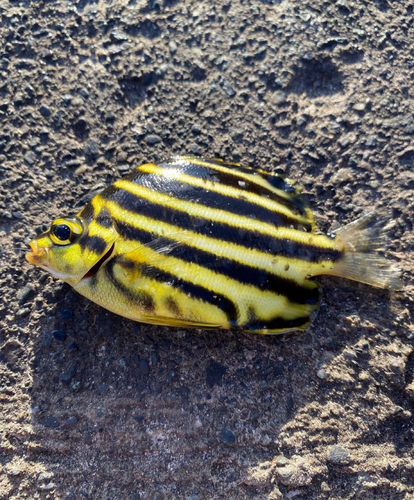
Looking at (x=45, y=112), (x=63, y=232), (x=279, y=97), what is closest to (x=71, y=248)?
(x=63, y=232)

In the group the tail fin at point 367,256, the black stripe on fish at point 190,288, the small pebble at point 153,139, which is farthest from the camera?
the small pebble at point 153,139

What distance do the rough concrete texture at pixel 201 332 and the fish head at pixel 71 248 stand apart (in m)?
0.30

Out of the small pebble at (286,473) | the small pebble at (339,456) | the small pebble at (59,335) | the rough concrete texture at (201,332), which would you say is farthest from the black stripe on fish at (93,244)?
the small pebble at (339,456)

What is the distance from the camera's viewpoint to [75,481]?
216 cm

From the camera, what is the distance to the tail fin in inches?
87.7

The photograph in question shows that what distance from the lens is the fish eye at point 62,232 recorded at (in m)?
2.15

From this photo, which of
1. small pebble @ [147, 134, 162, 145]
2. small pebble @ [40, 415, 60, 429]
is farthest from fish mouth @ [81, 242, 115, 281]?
small pebble @ [147, 134, 162, 145]

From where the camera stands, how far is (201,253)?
2.08 meters

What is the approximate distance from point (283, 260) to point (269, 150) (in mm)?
751

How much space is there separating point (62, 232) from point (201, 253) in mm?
618

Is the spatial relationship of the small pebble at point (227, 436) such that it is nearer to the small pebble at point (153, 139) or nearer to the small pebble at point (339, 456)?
the small pebble at point (339, 456)

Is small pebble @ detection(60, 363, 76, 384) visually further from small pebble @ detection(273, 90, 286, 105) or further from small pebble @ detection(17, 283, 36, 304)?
small pebble @ detection(273, 90, 286, 105)

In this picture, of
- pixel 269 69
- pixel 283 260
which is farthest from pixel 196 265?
pixel 269 69

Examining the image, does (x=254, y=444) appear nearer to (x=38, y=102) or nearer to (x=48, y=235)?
(x=48, y=235)
